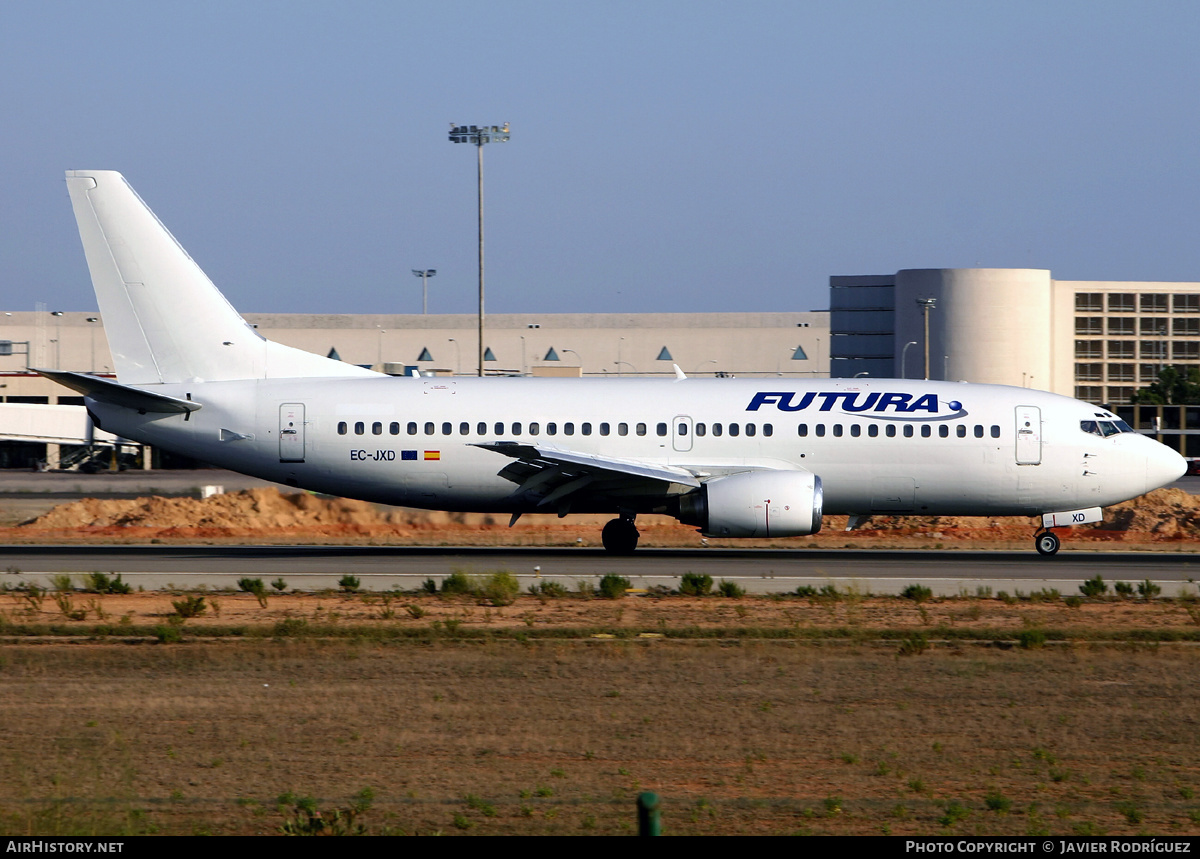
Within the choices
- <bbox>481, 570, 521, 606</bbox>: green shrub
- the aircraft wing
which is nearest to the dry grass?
<bbox>481, 570, 521, 606</bbox>: green shrub

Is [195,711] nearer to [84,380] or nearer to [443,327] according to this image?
[84,380]

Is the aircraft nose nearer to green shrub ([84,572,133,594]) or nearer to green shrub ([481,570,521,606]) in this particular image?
green shrub ([481,570,521,606])

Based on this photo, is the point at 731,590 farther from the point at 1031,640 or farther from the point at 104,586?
the point at 104,586

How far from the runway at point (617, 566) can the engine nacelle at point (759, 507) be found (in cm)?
80

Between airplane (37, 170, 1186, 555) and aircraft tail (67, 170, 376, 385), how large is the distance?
0.03 meters

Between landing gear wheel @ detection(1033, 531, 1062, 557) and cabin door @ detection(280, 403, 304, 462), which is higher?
cabin door @ detection(280, 403, 304, 462)

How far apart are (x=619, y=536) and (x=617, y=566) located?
264cm

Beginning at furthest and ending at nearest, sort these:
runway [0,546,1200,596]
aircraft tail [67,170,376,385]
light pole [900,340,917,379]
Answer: light pole [900,340,917,379] → aircraft tail [67,170,376,385] → runway [0,546,1200,596]

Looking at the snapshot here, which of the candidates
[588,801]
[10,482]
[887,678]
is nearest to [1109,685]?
[887,678]

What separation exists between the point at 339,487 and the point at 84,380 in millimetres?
5698

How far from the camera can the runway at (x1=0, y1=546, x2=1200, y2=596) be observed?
22578mm

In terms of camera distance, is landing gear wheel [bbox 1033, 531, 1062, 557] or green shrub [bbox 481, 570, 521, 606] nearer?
green shrub [bbox 481, 570, 521, 606]

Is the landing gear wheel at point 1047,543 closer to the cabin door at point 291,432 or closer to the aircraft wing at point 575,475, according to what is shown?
the aircraft wing at point 575,475

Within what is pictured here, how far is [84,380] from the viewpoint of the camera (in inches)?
998
